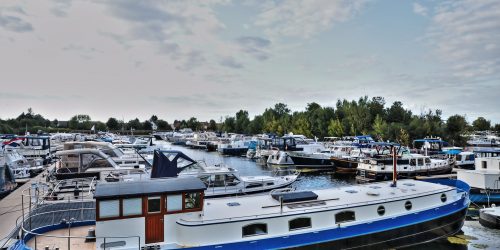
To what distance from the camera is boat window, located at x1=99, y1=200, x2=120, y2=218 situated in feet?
41.0

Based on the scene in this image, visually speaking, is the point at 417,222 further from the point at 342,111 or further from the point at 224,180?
the point at 342,111

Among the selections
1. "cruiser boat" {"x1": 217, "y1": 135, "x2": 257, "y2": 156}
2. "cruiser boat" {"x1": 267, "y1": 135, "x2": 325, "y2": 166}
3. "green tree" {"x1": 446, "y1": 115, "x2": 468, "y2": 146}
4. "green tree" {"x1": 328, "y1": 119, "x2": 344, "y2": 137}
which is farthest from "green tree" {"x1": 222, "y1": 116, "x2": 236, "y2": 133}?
"green tree" {"x1": 446, "y1": 115, "x2": 468, "y2": 146}

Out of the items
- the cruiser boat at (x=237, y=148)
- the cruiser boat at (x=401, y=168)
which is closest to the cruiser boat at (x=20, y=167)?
the cruiser boat at (x=401, y=168)

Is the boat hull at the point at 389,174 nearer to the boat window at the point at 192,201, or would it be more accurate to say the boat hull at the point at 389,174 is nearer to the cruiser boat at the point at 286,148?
the cruiser boat at the point at 286,148

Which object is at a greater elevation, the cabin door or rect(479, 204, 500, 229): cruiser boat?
the cabin door

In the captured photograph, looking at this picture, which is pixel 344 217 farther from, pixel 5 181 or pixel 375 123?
pixel 375 123

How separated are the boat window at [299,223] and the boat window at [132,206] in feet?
21.1

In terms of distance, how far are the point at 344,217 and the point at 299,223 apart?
2454 mm

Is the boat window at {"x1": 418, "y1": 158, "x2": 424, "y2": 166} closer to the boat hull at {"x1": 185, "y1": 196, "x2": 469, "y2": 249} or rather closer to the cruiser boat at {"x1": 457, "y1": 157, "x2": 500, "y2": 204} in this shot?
the cruiser boat at {"x1": 457, "y1": 157, "x2": 500, "y2": 204}

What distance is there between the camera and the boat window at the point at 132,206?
41.7 feet

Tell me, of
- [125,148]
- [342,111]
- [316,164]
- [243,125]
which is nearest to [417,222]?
[316,164]

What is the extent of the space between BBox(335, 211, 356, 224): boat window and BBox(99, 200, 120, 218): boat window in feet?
31.7

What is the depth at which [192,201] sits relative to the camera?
1366 centimetres

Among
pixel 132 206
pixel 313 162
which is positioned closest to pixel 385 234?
pixel 132 206
